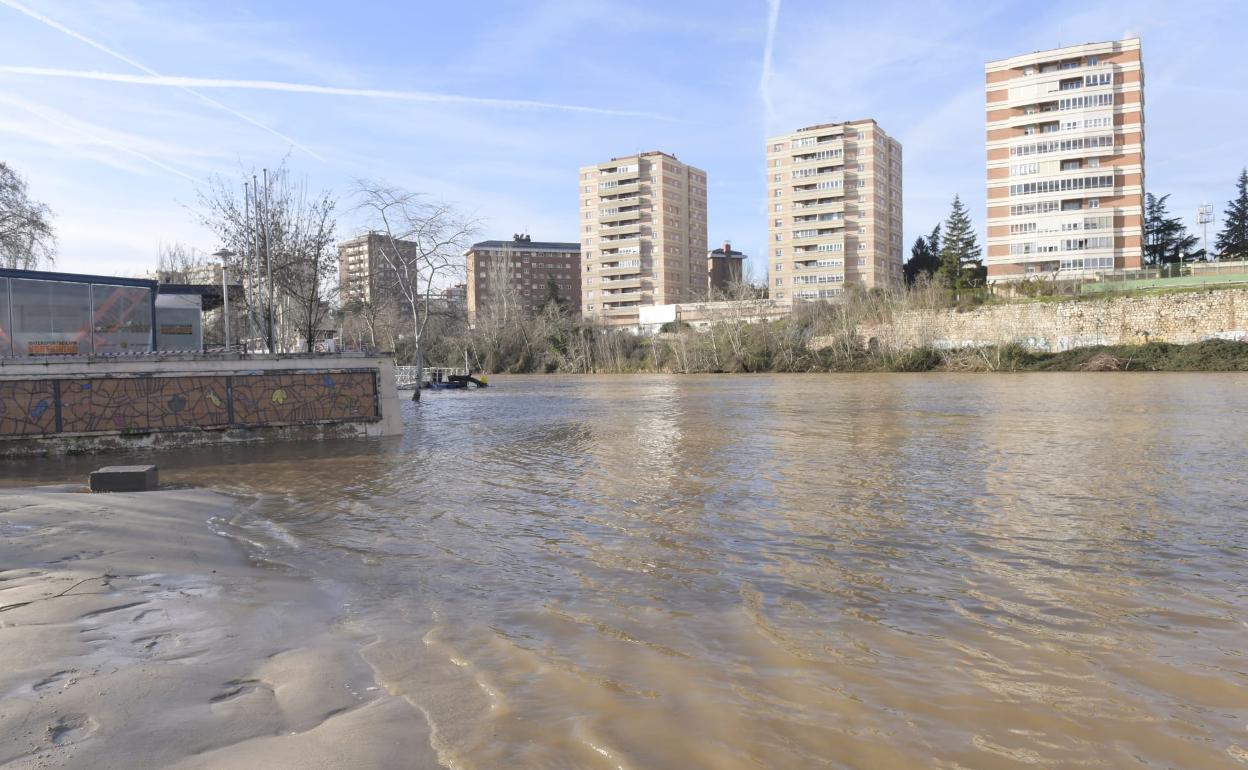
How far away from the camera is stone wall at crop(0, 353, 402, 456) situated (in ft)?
58.4

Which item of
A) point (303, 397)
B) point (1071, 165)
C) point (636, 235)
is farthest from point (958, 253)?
point (303, 397)

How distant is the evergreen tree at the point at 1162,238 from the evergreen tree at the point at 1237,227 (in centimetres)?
299

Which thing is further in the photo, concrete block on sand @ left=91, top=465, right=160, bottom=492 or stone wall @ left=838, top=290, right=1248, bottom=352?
stone wall @ left=838, top=290, right=1248, bottom=352

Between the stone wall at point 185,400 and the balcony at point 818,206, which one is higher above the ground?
the balcony at point 818,206

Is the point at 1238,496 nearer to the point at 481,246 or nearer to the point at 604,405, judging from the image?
the point at 604,405

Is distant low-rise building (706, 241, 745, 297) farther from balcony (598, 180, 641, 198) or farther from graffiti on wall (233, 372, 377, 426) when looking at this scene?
graffiti on wall (233, 372, 377, 426)

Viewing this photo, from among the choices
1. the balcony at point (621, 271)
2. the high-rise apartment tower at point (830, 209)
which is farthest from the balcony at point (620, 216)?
the high-rise apartment tower at point (830, 209)

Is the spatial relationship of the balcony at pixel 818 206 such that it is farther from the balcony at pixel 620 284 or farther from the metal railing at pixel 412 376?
the metal railing at pixel 412 376

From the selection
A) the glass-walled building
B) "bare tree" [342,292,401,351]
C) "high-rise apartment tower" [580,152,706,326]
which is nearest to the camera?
the glass-walled building

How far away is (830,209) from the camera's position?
112250 mm

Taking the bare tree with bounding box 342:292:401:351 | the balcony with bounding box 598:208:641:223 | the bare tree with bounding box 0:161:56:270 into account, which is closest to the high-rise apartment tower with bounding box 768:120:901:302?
the balcony with bounding box 598:208:641:223

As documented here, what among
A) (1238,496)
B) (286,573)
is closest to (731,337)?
(1238,496)

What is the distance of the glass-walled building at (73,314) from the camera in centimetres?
1827

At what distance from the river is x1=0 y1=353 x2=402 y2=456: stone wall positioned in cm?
174
